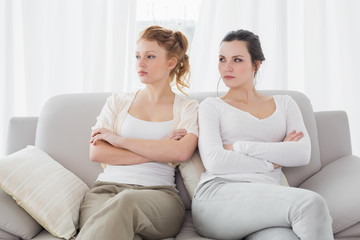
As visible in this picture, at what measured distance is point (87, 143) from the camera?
2.09m

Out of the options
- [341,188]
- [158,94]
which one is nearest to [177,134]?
[158,94]

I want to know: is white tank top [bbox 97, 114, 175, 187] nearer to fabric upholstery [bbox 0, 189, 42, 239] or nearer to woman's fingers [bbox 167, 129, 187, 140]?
woman's fingers [bbox 167, 129, 187, 140]

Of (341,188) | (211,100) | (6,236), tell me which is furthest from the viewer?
(211,100)

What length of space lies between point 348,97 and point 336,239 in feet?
5.57

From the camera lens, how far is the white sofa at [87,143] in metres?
1.90

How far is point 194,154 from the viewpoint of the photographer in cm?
202

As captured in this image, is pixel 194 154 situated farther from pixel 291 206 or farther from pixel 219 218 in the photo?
pixel 291 206

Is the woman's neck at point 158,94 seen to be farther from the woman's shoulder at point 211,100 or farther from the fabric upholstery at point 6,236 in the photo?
the fabric upholstery at point 6,236

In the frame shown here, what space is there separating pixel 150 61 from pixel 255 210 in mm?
891

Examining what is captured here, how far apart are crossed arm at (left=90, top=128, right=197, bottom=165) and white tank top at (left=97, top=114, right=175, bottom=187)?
4cm

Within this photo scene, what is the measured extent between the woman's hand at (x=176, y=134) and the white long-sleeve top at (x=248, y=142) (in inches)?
3.1

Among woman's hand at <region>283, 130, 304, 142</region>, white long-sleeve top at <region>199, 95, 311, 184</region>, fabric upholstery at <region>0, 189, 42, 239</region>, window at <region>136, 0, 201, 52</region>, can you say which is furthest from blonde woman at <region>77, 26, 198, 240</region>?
window at <region>136, 0, 201, 52</region>

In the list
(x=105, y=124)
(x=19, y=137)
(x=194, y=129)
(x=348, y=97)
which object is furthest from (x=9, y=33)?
(x=348, y=97)

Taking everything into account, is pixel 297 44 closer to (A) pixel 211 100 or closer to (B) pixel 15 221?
(A) pixel 211 100
